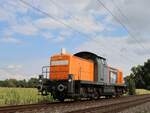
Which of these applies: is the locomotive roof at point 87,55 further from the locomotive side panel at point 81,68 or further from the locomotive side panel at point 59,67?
the locomotive side panel at point 59,67

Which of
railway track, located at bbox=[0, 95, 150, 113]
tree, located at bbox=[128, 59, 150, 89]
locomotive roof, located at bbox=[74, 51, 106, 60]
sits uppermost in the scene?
tree, located at bbox=[128, 59, 150, 89]

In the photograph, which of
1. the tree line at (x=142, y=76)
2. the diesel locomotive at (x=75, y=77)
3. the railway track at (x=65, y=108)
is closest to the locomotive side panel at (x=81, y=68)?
the diesel locomotive at (x=75, y=77)

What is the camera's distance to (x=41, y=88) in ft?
68.3

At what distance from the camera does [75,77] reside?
22.0 meters

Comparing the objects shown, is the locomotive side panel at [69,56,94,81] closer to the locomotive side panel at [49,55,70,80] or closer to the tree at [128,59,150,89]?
the locomotive side panel at [49,55,70,80]

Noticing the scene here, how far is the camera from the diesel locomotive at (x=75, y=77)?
20.5 m

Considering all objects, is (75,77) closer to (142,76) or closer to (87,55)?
(87,55)

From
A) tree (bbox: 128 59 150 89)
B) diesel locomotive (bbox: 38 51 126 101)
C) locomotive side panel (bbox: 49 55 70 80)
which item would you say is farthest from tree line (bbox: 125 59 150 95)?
locomotive side panel (bbox: 49 55 70 80)

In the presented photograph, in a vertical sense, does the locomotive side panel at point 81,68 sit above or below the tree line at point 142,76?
below

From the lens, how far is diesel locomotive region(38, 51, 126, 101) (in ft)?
67.3

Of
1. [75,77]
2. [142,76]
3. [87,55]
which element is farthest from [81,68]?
[142,76]

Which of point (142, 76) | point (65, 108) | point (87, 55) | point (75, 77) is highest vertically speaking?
point (142, 76)

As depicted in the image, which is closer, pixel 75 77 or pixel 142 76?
pixel 75 77

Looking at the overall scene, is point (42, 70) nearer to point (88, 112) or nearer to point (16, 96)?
point (16, 96)
